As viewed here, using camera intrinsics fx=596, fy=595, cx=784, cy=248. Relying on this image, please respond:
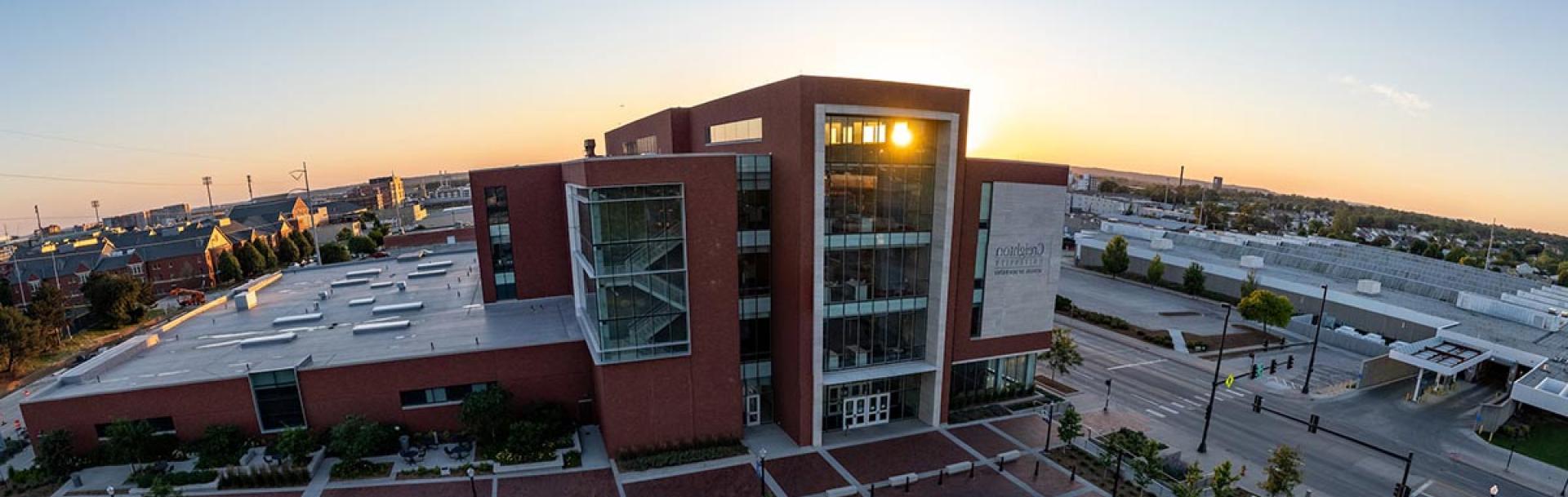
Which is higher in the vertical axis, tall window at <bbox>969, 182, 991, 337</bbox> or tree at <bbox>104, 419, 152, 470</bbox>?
tall window at <bbox>969, 182, 991, 337</bbox>

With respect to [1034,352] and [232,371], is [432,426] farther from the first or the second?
[1034,352]

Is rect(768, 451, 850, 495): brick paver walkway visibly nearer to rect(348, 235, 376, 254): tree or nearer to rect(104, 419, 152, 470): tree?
rect(104, 419, 152, 470): tree

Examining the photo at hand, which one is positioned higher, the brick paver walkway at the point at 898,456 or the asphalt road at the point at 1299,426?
the brick paver walkway at the point at 898,456

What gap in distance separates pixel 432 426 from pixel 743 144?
1921cm

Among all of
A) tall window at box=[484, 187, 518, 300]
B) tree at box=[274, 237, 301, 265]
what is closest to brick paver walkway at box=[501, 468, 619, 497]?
tall window at box=[484, 187, 518, 300]

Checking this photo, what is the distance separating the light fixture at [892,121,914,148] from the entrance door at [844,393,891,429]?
12054 mm

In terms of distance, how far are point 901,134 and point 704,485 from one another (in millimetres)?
16572

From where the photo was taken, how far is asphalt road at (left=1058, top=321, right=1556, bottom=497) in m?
25.4

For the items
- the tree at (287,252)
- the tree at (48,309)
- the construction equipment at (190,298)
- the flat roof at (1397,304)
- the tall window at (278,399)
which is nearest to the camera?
the tall window at (278,399)

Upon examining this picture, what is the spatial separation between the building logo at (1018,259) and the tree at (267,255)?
291ft

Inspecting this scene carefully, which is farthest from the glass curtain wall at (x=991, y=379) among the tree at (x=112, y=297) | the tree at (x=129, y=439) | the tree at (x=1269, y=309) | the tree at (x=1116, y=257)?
the tree at (x=112, y=297)

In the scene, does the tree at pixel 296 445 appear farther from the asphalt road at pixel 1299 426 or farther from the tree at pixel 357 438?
the asphalt road at pixel 1299 426

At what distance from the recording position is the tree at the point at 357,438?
2417cm

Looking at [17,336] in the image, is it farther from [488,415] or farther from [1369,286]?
[1369,286]
